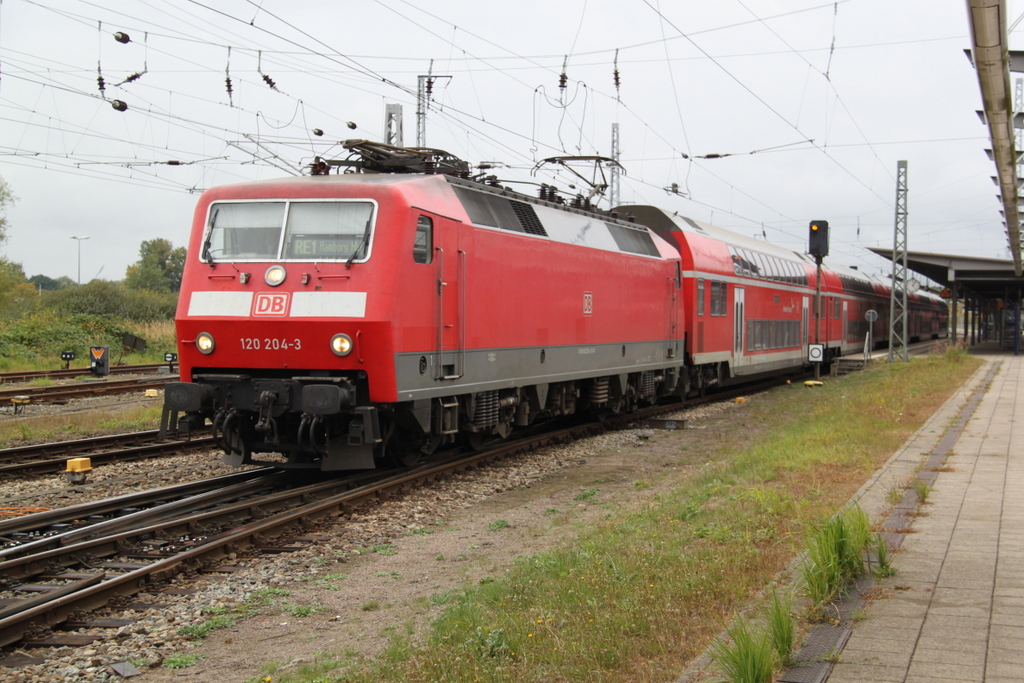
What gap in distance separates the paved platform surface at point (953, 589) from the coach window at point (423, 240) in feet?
17.5

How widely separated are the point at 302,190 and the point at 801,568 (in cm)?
678

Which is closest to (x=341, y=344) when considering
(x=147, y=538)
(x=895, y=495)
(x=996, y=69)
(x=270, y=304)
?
(x=270, y=304)

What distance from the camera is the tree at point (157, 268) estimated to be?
85875 mm

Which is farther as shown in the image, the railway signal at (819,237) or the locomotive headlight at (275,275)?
the railway signal at (819,237)

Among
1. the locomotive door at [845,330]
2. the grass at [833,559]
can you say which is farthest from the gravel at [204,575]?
the locomotive door at [845,330]

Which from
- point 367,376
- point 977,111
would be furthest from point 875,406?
point 367,376

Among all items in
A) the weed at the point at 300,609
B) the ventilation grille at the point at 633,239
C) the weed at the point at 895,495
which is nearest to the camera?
the weed at the point at 300,609

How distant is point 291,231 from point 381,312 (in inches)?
59.1

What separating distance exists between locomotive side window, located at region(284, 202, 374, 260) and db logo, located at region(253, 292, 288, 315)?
0.49 meters

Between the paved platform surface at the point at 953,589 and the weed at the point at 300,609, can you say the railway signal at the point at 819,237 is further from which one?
the weed at the point at 300,609

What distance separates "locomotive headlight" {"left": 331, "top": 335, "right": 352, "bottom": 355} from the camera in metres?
9.60

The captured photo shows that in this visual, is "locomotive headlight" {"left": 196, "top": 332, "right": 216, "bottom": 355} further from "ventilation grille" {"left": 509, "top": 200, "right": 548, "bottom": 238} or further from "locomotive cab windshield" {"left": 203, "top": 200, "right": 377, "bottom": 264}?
"ventilation grille" {"left": 509, "top": 200, "right": 548, "bottom": 238}

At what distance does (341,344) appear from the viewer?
961 centimetres

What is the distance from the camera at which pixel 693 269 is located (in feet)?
66.6
